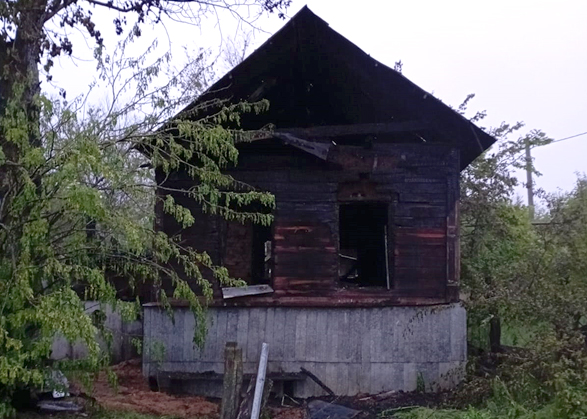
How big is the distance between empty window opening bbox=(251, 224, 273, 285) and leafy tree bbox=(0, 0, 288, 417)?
3927 millimetres

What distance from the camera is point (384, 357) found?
9414 mm

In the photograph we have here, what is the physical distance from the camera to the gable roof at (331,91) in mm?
9055

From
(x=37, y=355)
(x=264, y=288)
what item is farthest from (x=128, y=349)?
(x=37, y=355)

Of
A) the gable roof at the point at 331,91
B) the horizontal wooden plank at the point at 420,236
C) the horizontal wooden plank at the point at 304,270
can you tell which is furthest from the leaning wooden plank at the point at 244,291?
the gable roof at the point at 331,91

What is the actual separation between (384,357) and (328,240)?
1.92 m

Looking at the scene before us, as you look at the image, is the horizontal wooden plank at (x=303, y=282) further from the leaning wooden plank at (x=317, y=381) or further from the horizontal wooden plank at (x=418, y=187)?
the horizontal wooden plank at (x=418, y=187)

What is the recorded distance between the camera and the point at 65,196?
237 inches

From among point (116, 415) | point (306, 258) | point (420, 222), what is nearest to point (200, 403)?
point (116, 415)

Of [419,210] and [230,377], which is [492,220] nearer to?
[419,210]

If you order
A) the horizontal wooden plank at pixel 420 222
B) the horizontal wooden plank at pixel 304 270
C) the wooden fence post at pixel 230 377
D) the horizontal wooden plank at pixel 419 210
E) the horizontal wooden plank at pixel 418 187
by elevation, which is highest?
the horizontal wooden plank at pixel 418 187

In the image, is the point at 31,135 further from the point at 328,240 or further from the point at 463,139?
the point at 463,139

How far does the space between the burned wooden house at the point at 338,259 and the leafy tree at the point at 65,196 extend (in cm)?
155

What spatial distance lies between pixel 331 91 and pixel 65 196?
5.26m

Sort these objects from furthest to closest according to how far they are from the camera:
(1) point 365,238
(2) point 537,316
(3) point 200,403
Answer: (1) point 365,238 → (3) point 200,403 → (2) point 537,316
